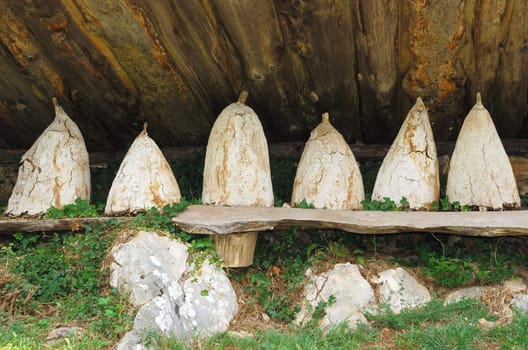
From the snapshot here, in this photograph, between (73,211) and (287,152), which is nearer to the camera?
(73,211)

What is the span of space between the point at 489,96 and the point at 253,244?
2.63 meters

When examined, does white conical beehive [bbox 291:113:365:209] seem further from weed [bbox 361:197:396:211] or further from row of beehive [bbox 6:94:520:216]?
weed [bbox 361:197:396:211]

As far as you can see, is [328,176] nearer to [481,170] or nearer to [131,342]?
[481,170]

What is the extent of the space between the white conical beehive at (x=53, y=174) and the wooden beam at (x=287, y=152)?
4.03ft

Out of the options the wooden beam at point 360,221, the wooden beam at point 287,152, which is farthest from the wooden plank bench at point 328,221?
the wooden beam at point 287,152

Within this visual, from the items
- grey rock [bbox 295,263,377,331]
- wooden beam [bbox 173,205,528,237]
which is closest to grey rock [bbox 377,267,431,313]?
grey rock [bbox 295,263,377,331]

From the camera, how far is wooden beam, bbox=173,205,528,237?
426 centimetres

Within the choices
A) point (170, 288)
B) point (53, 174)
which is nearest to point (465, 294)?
point (170, 288)

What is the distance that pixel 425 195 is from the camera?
484 cm

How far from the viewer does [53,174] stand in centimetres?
509

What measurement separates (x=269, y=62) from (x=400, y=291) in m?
2.26

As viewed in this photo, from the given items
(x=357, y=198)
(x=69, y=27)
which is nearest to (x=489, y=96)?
(x=357, y=198)

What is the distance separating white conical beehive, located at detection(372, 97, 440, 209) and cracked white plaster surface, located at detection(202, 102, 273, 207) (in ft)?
3.37

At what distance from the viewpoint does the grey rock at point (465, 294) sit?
4480 mm
